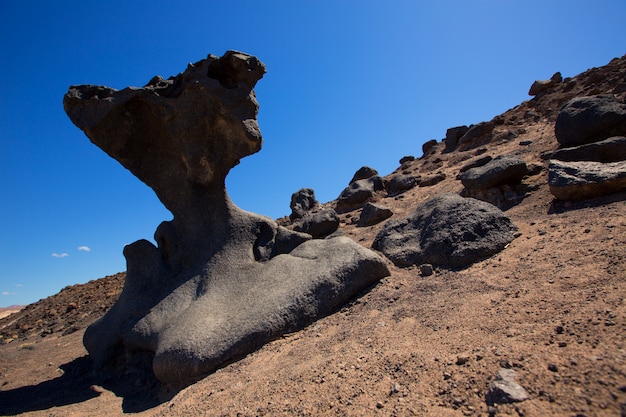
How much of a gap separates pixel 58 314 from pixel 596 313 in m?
12.9

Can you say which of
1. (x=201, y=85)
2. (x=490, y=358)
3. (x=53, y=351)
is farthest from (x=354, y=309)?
(x=53, y=351)

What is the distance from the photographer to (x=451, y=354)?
2.45 metres

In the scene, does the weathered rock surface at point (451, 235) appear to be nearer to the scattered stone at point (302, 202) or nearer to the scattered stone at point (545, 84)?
the scattered stone at point (302, 202)

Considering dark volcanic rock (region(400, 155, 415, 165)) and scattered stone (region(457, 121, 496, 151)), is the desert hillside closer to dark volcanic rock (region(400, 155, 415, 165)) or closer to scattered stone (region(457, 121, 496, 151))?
scattered stone (region(457, 121, 496, 151))

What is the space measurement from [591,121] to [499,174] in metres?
1.76

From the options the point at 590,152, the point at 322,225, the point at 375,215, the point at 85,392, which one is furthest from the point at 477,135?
the point at 85,392

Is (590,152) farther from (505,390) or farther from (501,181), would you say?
(505,390)

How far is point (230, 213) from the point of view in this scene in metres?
5.57

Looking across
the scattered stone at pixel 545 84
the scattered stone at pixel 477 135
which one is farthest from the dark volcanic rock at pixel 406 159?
the scattered stone at pixel 545 84

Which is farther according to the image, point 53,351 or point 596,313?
point 53,351

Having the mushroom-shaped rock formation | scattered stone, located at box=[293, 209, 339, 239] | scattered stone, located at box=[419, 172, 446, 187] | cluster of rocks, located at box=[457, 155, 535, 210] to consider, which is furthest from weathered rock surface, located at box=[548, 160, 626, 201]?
scattered stone, located at box=[419, 172, 446, 187]

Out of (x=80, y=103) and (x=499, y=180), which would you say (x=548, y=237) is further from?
(x=80, y=103)

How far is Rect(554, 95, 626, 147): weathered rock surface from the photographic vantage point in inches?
251

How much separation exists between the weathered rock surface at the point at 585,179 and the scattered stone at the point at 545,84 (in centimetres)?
1356
